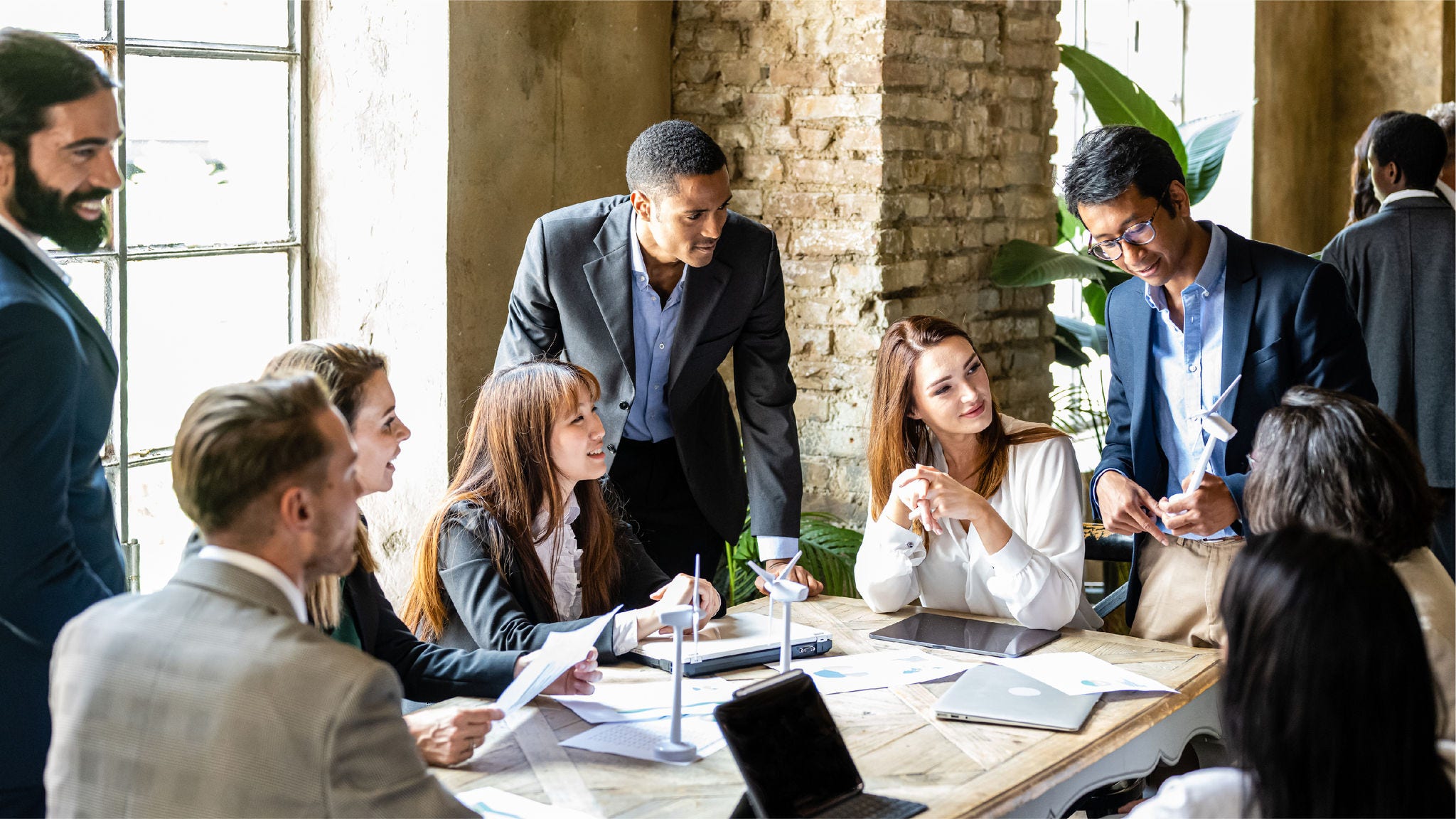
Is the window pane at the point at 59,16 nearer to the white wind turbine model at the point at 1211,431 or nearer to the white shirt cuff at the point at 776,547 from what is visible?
the white shirt cuff at the point at 776,547

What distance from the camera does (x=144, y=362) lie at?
3.48 meters

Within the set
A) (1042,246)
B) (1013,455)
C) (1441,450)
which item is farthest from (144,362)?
(1441,450)

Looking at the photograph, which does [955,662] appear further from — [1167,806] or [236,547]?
[236,547]

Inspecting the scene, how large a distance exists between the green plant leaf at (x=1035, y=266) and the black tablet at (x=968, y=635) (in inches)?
73.3

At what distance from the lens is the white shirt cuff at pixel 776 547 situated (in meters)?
3.29

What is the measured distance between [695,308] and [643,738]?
136 cm

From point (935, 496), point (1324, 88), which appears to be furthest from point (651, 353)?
point (1324, 88)

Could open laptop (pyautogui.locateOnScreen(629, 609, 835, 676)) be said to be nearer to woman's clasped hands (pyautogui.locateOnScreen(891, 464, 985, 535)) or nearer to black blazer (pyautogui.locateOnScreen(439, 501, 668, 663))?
black blazer (pyautogui.locateOnScreen(439, 501, 668, 663))

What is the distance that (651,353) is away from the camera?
3.28 m

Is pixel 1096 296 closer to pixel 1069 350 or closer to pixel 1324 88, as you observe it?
pixel 1069 350

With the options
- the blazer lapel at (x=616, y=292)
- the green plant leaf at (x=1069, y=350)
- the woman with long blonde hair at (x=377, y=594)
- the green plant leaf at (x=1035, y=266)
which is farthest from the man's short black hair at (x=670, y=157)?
the green plant leaf at (x=1069, y=350)

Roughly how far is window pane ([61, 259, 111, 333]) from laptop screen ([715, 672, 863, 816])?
7.12 ft

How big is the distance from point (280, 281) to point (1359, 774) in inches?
124

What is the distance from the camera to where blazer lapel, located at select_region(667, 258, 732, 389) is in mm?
3248
